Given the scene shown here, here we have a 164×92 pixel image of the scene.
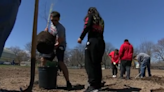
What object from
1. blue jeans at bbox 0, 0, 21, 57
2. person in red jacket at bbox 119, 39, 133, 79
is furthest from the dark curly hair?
person in red jacket at bbox 119, 39, 133, 79

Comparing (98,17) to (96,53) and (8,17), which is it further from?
(8,17)

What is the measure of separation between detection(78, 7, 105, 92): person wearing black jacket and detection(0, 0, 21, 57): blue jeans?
5.43 ft

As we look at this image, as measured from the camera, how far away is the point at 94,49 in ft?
9.94

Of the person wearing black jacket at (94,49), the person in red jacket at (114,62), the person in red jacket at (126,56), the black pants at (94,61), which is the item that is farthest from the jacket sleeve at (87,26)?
the person in red jacket at (114,62)

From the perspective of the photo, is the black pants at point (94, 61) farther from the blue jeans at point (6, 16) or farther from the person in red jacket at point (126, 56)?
the person in red jacket at point (126, 56)

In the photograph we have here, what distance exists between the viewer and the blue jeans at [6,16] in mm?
1570

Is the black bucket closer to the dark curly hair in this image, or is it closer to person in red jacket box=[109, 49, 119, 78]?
the dark curly hair

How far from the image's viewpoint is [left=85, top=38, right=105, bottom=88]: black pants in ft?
9.95

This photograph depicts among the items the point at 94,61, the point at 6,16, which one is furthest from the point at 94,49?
the point at 6,16

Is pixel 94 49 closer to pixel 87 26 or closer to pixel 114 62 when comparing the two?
pixel 87 26

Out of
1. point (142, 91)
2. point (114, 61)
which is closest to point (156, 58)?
point (114, 61)

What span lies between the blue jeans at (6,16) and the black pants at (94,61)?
1.65 meters

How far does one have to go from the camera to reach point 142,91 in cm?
344

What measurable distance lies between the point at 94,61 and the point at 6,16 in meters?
1.80
